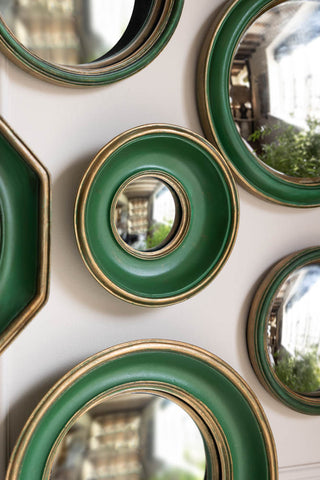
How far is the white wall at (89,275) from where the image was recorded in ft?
2.50

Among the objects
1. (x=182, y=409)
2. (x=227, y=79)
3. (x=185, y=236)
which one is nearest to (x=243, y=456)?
(x=182, y=409)

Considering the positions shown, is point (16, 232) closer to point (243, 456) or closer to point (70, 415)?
point (70, 415)

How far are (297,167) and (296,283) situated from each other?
0.65 ft

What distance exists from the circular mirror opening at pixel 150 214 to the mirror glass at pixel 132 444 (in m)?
0.23

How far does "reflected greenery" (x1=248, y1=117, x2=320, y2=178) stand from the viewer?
2.94 ft

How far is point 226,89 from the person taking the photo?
2.79ft

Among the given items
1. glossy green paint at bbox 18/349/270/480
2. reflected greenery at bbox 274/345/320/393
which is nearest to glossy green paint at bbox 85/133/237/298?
glossy green paint at bbox 18/349/270/480

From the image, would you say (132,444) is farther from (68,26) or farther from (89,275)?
(68,26)

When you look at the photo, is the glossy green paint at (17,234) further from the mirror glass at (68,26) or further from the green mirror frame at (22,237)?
the mirror glass at (68,26)

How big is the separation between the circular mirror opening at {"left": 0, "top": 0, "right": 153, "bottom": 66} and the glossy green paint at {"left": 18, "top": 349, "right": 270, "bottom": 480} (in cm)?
44

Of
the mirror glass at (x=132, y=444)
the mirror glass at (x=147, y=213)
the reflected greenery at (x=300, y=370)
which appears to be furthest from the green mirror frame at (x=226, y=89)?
the mirror glass at (x=132, y=444)

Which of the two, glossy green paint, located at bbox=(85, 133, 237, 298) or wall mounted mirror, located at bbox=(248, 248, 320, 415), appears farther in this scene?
wall mounted mirror, located at bbox=(248, 248, 320, 415)

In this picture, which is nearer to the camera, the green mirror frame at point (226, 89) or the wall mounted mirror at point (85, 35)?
the wall mounted mirror at point (85, 35)

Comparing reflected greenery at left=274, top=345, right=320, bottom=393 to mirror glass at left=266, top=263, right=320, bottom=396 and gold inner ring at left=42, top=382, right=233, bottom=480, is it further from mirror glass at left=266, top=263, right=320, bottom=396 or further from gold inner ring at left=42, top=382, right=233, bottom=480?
gold inner ring at left=42, top=382, right=233, bottom=480
